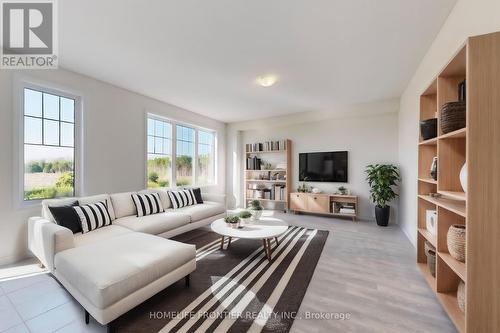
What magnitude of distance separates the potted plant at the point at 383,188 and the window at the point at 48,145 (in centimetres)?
501

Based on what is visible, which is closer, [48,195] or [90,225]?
[90,225]

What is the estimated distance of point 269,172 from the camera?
5.64 metres

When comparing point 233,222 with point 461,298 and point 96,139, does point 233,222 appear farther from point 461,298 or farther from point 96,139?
point 96,139

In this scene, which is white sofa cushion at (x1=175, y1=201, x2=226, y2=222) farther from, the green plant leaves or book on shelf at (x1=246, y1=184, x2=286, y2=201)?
the green plant leaves

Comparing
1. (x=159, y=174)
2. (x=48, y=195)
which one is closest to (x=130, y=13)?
(x=48, y=195)

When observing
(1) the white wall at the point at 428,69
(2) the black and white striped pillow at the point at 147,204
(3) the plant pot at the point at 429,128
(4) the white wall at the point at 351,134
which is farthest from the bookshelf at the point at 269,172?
(3) the plant pot at the point at 429,128

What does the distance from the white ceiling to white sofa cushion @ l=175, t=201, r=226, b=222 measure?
202 centimetres

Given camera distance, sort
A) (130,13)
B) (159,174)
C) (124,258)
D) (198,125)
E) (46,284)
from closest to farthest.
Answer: (124,258) < (130,13) < (46,284) < (159,174) < (198,125)

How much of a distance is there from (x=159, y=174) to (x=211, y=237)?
70.0 inches

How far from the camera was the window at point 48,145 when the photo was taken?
2.64 meters

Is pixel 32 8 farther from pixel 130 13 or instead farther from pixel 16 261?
pixel 16 261

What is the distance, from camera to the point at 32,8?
1.88 meters

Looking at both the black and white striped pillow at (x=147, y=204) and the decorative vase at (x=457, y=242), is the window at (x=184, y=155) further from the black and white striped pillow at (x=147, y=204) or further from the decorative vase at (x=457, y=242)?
the decorative vase at (x=457, y=242)

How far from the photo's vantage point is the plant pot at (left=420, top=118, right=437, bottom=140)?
178 cm
